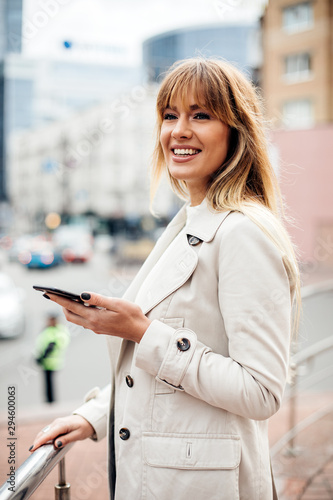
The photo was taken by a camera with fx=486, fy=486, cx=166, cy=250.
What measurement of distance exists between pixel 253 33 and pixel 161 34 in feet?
12.0

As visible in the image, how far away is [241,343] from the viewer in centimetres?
95

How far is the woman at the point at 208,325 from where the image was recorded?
38.0 inches

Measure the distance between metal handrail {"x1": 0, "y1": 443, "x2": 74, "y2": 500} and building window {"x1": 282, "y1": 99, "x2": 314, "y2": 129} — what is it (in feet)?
58.0

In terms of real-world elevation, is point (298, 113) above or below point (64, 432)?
above

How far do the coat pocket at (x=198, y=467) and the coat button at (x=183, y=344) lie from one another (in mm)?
185

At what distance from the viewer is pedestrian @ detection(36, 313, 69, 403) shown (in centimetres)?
564

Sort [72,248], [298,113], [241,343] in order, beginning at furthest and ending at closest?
1. [72,248]
2. [298,113]
3. [241,343]

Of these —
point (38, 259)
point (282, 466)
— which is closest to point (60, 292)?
point (282, 466)

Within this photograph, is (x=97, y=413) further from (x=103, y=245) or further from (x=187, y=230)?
(x=103, y=245)

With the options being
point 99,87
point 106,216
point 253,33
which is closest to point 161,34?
point 253,33

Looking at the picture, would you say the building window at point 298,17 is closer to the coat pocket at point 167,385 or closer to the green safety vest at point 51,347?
the green safety vest at point 51,347

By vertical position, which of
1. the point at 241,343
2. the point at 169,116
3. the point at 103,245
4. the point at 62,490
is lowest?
the point at 62,490

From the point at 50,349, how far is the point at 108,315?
199 inches

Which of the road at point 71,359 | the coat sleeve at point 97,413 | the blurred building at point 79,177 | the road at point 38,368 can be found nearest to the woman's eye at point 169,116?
the coat sleeve at point 97,413
